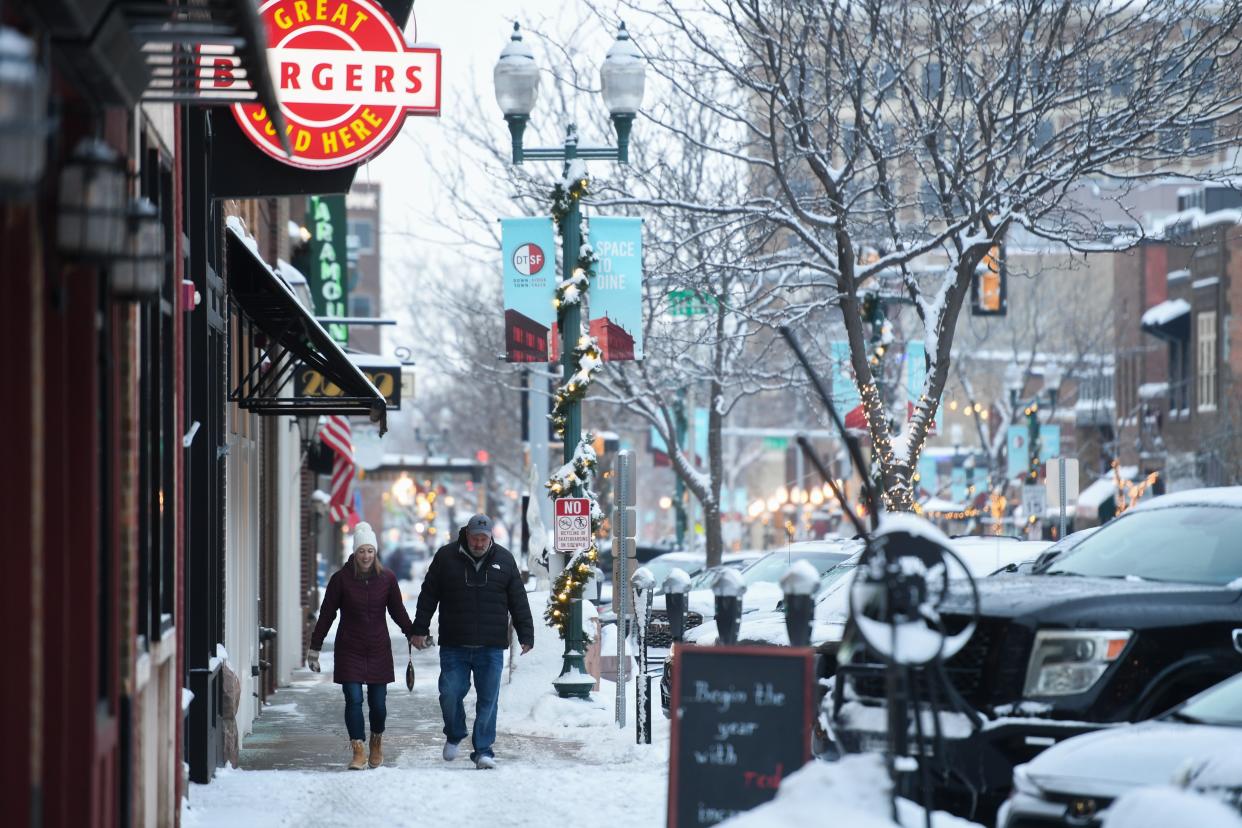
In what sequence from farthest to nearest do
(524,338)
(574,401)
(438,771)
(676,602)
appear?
(524,338), (574,401), (676,602), (438,771)

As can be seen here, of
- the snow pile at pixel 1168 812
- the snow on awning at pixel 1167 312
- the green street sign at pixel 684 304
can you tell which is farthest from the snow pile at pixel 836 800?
the snow on awning at pixel 1167 312

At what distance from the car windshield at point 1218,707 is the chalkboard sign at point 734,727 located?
62.5 inches

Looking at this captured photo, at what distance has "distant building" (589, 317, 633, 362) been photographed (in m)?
18.5

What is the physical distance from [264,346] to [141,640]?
920 cm

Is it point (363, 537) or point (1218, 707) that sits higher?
point (363, 537)

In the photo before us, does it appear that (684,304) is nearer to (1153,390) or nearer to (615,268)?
(615,268)

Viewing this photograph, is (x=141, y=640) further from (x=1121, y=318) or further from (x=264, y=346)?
(x=1121, y=318)

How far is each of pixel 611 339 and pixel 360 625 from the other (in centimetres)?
641

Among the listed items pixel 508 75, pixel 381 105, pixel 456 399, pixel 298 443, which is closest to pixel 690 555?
pixel 298 443

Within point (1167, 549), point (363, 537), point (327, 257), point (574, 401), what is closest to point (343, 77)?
point (363, 537)

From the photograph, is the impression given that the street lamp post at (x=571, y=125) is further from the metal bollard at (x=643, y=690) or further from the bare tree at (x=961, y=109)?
the metal bollard at (x=643, y=690)

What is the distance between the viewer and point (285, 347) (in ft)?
49.3

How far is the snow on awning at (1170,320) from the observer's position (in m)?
53.1

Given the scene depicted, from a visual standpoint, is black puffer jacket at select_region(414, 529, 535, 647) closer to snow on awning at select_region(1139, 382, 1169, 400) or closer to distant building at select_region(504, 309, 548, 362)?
distant building at select_region(504, 309, 548, 362)
